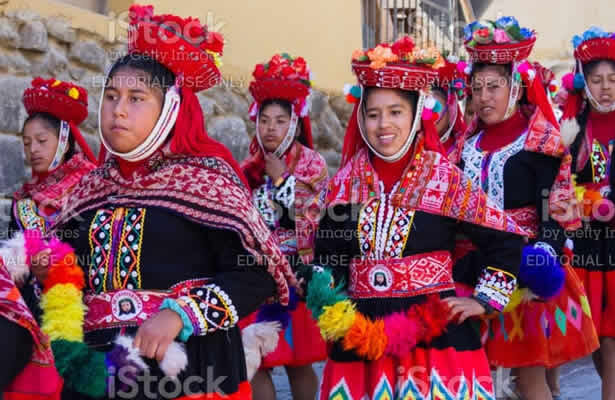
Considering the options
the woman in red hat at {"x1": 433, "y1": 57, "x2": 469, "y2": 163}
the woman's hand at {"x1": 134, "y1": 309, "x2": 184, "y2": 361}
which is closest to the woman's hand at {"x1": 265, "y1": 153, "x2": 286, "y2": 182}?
the woman in red hat at {"x1": 433, "y1": 57, "x2": 469, "y2": 163}

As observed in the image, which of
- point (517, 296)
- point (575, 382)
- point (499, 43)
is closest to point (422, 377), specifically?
point (517, 296)

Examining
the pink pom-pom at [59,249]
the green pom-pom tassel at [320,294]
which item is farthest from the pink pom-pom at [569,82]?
the pink pom-pom at [59,249]

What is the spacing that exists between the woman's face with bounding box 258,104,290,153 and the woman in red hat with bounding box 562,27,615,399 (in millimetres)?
1858

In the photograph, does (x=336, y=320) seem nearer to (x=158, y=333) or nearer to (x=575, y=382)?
(x=158, y=333)

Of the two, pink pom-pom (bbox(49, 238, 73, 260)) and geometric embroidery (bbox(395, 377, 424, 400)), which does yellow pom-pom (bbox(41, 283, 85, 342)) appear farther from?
geometric embroidery (bbox(395, 377, 424, 400))

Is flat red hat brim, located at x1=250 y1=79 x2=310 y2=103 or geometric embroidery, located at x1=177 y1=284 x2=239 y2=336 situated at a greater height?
flat red hat brim, located at x1=250 y1=79 x2=310 y2=103

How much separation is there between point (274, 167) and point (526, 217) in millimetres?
1758

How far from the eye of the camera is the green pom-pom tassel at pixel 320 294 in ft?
11.0

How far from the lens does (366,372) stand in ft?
11.6

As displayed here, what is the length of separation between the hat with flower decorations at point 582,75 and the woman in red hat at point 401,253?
2.19m

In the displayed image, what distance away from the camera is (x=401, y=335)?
11.0 feet

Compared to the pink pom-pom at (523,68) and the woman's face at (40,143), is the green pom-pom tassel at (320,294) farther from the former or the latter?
the woman's face at (40,143)

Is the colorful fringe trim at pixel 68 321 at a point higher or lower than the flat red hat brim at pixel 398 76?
lower

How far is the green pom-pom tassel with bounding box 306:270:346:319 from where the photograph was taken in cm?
334
